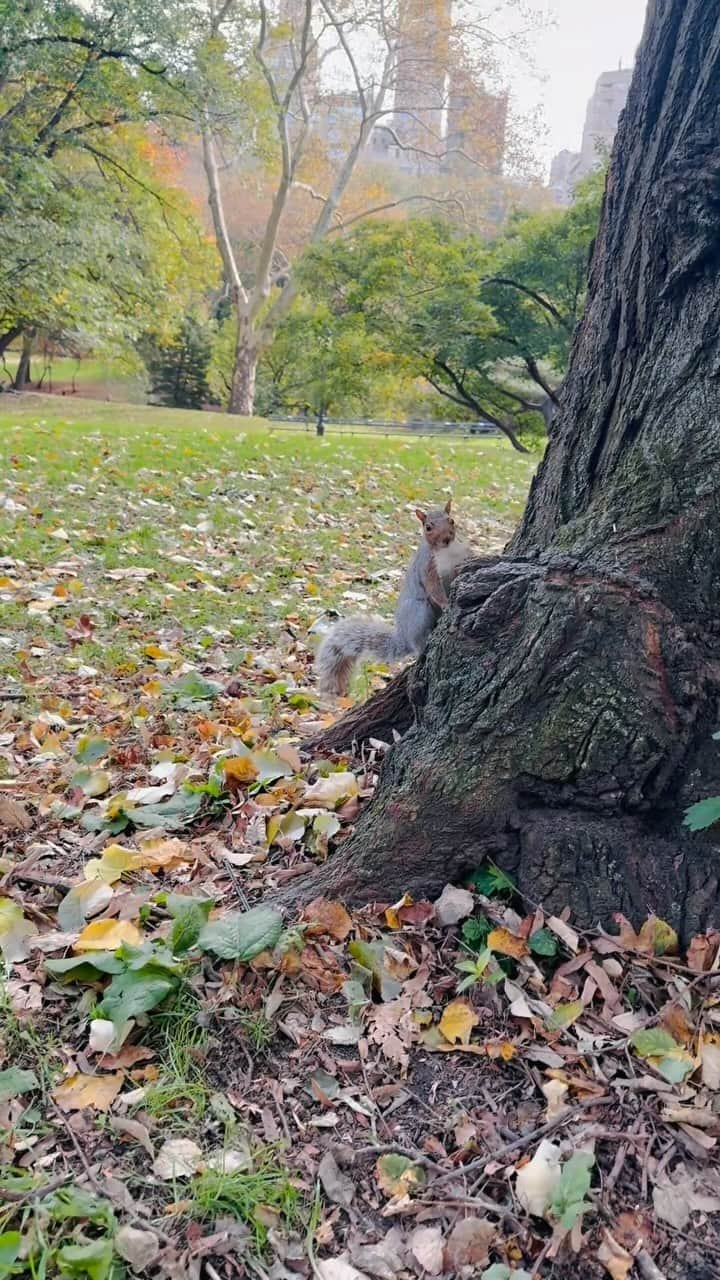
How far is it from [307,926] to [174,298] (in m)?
17.0

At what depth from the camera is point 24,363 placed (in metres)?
25.4

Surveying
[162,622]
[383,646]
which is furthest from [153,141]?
[383,646]

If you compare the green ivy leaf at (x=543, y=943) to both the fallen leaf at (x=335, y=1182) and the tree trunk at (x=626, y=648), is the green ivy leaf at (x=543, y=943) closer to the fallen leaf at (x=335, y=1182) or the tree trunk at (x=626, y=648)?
the tree trunk at (x=626, y=648)

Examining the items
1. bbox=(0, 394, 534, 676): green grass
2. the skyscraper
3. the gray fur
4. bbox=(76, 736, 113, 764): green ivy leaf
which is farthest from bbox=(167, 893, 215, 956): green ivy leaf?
the skyscraper

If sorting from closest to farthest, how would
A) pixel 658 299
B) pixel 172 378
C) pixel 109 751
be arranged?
pixel 658 299 → pixel 109 751 → pixel 172 378

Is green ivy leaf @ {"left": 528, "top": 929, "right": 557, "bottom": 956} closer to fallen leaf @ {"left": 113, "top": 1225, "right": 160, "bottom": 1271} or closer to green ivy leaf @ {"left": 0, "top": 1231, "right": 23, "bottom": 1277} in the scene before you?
fallen leaf @ {"left": 113, "top": 1225, "right": 160, "bottom": 1271}

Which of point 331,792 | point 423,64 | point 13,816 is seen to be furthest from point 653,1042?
point 423,64

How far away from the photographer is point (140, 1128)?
4.72 ft

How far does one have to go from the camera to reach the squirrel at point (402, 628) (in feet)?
10.9

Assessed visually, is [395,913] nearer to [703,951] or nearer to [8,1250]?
[703,951]

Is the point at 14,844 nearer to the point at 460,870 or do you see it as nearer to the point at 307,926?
the point at 307,926

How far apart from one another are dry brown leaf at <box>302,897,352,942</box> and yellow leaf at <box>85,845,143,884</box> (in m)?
0.47

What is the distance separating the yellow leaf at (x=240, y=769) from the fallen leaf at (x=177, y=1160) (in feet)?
3.62

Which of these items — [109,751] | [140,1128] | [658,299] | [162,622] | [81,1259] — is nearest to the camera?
[81,1259]
